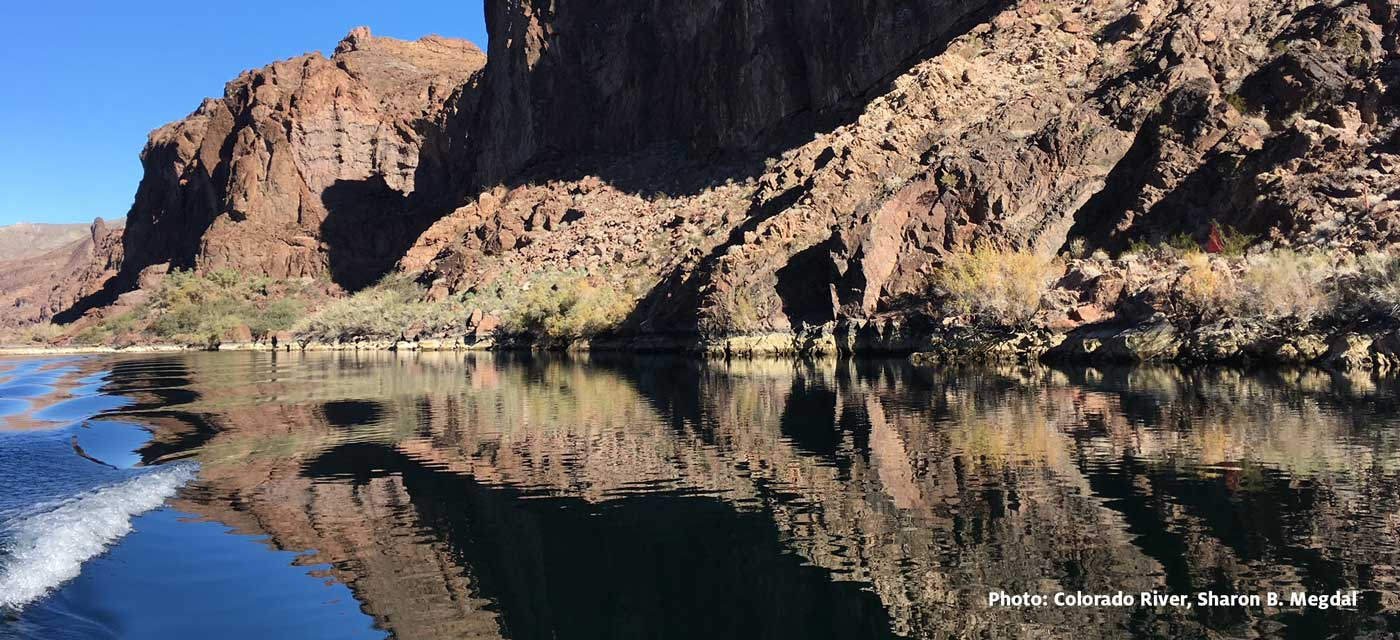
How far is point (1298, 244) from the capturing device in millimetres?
30328

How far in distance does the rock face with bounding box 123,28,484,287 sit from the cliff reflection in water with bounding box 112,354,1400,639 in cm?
9793

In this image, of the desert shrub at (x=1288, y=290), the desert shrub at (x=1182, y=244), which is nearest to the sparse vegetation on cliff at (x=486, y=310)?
the desert shrub at (x=1182, y=244)

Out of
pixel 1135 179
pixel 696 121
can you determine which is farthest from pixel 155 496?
pixel 696 121

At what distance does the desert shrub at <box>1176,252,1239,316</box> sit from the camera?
26.8m

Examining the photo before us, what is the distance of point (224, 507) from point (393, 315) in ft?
236

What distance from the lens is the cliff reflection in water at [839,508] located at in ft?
23.8

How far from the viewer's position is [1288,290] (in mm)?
25031

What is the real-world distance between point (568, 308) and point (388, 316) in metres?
26.6

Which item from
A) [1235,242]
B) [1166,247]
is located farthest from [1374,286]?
[1166,247]

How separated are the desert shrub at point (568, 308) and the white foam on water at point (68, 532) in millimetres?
44443

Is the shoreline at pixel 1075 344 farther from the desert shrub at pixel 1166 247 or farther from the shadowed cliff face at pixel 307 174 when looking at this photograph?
the shadowed cliff face at pixel 307 174

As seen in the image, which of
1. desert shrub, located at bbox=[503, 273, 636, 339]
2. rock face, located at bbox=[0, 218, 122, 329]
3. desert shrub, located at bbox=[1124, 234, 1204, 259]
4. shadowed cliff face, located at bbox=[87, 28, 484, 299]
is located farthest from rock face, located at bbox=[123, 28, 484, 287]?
desert shrub, located at bbox=[1124, 234, 1204, 259]

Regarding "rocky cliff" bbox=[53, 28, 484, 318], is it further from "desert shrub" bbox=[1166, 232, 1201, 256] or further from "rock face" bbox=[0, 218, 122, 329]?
"desert shrub" bbox=[1166, 232, 1201, 256]

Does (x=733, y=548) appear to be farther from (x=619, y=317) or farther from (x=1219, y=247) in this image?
(x=619, y=317)
